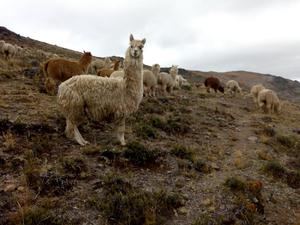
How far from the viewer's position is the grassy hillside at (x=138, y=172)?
7215 millimetres

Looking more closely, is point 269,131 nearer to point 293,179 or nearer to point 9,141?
point 293,179

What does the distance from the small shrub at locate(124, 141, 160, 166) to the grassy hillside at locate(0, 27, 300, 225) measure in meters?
0.02

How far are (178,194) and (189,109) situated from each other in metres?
7.94

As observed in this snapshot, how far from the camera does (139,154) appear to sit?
941cm

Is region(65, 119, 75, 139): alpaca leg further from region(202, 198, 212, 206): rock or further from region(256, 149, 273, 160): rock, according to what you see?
region(256, 149, 273, 160): rock

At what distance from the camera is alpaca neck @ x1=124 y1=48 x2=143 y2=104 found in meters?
9.74

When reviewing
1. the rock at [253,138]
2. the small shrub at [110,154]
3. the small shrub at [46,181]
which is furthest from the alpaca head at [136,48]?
the rock at [253,138]

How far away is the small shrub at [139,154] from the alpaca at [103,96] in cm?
35

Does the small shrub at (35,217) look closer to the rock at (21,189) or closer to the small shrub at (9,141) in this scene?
the rock at (21,189)

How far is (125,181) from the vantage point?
8.27 meters

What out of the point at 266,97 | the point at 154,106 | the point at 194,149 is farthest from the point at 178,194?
the point at 266,97

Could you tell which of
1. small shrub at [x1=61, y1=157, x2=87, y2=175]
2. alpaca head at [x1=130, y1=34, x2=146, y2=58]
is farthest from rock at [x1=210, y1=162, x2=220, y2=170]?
small shrub at [x1=61, y1=157, x2=87, y2=175]

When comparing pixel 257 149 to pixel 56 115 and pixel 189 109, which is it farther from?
pixel 56 115

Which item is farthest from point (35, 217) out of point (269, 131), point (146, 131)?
point (269, 131)
